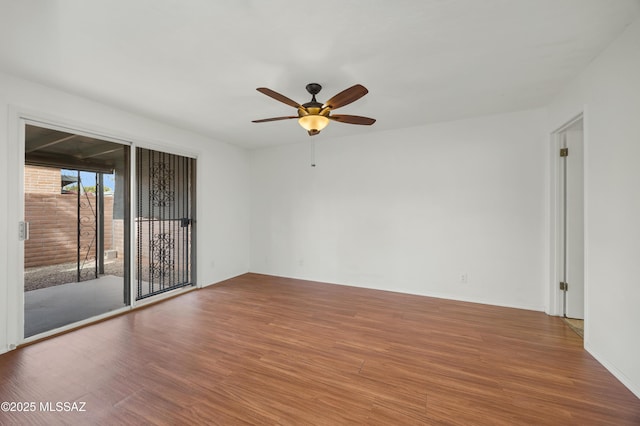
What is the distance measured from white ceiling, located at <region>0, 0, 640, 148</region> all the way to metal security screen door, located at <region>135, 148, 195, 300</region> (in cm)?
98

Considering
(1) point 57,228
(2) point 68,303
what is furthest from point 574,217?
(1) point 57,228

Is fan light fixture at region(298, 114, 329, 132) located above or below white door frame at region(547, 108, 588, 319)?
above

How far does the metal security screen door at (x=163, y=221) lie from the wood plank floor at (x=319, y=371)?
0.81 meters

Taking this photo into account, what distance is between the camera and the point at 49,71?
227 cm

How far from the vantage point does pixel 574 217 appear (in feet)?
9.57

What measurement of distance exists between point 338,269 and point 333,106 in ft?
9.75

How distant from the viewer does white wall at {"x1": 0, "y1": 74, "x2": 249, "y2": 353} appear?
2.30 meters

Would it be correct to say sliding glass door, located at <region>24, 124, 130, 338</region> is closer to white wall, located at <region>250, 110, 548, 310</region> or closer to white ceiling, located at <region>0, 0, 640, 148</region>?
white ceiling, located at <region>0, 0, 640, 148</region>

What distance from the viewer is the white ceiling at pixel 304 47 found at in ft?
5.21

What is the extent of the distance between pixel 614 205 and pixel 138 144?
197 inches

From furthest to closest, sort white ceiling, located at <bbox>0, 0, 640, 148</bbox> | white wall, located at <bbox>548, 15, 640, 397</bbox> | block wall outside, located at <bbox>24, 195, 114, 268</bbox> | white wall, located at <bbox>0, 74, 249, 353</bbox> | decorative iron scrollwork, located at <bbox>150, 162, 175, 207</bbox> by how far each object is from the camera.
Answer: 1. block wall outside, located at <bbox>24, 195, 114, 268</bbox>
2. decorative iron scrollwork, located at <bbox>150, 162, 175, 207</bbox>
3. white wall, located at <bbox>0, 74, 249, 353</bbox>
4. white wall, located at <bbox>548, 15, 640, 397</bbox>
5. white ceiling, located at <bbox>0, 0, 640, 148</bbox>

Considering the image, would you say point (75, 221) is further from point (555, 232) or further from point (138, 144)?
point (555, 232)

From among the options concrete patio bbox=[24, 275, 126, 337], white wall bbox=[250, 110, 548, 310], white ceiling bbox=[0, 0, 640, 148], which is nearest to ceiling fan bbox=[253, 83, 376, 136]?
white ceiling bbox=[0, 0, 640, 148]

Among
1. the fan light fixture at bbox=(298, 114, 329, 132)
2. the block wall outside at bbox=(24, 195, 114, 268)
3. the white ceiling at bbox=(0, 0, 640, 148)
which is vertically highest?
the white ceiling at bbox=(0, 0, 640, 148)
